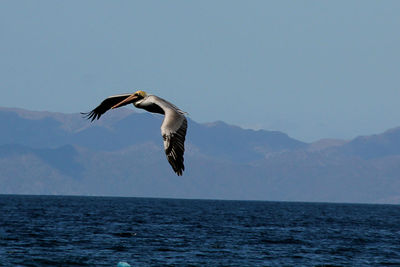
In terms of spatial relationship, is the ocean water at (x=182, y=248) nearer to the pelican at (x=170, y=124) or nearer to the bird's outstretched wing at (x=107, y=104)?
the bird's outstretched wing at (x=107, y=104)

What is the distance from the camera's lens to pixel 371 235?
10669cm

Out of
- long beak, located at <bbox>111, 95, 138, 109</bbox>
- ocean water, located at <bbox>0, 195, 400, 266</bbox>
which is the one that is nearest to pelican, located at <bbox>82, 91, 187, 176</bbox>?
long beak, located at <bbox>111, 95, 138, 109</bbox>

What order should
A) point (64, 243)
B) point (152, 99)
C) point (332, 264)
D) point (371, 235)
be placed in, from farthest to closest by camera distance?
point (371, 235)
point (64, 243)
point (332, 264)
point (152, 99)

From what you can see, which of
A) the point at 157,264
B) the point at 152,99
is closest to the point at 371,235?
the point at 157,264

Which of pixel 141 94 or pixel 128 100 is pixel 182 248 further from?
pixel 141 94

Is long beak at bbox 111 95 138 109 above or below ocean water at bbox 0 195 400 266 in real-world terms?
above

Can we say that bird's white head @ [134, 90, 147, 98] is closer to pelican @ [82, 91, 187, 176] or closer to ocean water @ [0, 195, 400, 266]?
pelican @ [82, 91, 187, 176]

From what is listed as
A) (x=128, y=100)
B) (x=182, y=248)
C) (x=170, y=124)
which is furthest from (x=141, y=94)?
(x=182, y=248)

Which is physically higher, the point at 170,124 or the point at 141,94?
the point at 141,94

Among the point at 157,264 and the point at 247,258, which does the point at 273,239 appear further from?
the point at 157,264

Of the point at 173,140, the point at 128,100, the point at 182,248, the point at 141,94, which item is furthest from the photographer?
the point at 182,248

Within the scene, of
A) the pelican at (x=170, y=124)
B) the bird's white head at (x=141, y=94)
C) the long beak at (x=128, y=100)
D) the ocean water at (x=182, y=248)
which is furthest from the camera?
the ocean water at (x=182, y=248)

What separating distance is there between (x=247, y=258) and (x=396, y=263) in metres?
12.6

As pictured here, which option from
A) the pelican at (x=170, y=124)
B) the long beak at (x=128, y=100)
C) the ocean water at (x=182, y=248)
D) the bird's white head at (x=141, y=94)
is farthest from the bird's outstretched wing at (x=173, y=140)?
the ocean water at (x=182, y=248)
